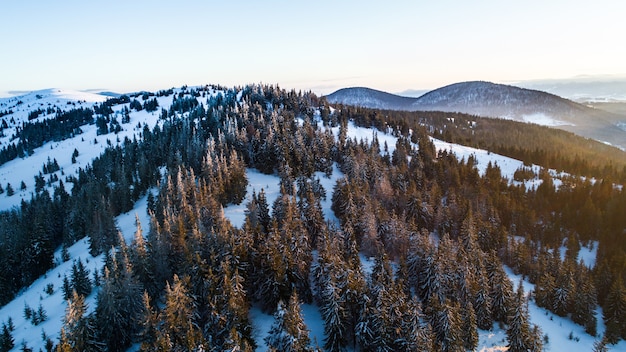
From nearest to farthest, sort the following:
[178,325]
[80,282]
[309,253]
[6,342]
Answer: [178,325]
[6,342]
[80,282]
[309,253]

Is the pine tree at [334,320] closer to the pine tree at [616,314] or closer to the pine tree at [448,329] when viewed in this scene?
the pine tree at [448,329]

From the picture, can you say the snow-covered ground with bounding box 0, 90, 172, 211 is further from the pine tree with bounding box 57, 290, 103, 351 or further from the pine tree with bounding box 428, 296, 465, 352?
the pine tree with bounding box 428, 296, 465, 352

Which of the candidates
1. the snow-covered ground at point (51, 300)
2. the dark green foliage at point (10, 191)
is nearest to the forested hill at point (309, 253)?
the snow-covered ground at point (51, 300)

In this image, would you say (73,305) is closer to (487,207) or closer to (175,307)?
(175,307)

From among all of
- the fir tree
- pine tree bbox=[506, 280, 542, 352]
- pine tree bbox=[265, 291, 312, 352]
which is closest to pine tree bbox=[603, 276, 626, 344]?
pine tree bbox=[506, 280, 542, 352]

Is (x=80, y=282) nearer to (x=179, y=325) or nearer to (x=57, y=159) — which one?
(x=179, y=325)

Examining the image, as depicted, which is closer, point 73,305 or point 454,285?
point 73,305

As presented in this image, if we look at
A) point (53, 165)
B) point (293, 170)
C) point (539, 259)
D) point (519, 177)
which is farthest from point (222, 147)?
point (53, 165)

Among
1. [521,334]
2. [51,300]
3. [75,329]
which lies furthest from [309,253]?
[51,300]
